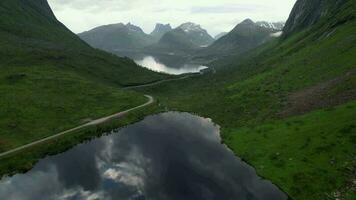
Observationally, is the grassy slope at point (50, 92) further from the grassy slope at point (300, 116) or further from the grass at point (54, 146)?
the grassy slope at point (300, 116)

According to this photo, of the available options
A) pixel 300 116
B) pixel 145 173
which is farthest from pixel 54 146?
pixel 300 116

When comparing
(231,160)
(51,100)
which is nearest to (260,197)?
(231,160)

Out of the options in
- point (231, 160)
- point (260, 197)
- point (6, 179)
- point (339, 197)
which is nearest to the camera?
point (339, 197)

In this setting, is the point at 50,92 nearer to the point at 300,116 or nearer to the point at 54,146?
the point at 54,146

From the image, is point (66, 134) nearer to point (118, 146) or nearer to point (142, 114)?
point (118, 146)

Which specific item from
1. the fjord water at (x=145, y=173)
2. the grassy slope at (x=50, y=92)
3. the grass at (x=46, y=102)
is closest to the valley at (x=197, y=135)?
the fjord water at (x=145, y=173)

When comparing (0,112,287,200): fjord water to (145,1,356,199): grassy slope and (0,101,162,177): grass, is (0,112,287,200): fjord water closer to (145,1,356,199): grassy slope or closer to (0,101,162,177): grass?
(0,101,162,177): grass
